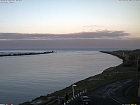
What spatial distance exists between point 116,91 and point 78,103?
408 inches

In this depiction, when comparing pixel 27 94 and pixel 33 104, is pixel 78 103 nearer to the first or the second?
pixel 33 104

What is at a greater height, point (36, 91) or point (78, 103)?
point (78, 103)

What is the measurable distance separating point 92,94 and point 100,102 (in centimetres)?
562

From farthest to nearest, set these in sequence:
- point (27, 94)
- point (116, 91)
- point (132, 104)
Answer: point (27, 94) < point (116, 91) < point (132, 104)

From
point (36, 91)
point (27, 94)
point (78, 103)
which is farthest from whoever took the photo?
point (36, 91)

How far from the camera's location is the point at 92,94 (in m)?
34.5

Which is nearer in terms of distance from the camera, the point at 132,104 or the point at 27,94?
the point at 132,104

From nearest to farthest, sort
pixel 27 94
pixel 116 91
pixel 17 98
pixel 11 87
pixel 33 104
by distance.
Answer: pixel 33 104 → pixel 116 91 → pixel 17 98 → pixel 27 94 → pixel 11 87

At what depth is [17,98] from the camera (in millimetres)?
44188

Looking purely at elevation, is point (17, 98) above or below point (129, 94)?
below

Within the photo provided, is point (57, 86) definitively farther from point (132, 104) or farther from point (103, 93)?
point (132, 104)

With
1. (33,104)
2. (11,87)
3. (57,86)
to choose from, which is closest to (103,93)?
(33,104)

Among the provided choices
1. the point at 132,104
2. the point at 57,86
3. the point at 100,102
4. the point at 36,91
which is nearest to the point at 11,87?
the point at 36,91

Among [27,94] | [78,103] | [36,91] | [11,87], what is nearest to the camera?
[78,103]
